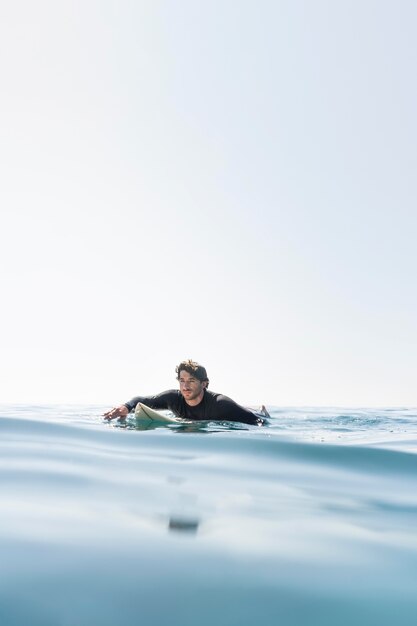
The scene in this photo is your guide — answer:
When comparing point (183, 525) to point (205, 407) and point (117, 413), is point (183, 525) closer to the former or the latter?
point (117, 413)

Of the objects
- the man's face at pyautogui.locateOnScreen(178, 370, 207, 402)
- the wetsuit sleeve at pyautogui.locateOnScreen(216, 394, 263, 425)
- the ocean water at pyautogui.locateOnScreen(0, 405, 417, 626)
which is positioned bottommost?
the ocean water at pyautogui.locateOnScreen(0, 405, 417, 626)

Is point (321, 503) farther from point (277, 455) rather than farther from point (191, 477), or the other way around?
point (277, 455)

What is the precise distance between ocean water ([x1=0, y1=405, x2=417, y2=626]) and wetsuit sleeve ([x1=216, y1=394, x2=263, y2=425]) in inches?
132

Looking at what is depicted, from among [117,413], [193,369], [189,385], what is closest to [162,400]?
[189,385]

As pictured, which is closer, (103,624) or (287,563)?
(103,624)

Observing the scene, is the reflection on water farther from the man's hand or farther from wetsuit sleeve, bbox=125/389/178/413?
wetsuit sleeve, bbox=125/389/178/413

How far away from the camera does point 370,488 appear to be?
11.5 feet

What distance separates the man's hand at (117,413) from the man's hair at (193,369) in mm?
1129

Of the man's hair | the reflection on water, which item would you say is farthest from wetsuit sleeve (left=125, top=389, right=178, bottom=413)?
the reflection on water

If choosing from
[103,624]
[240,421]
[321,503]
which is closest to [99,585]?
[103,624]

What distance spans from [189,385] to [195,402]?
17.2 inches

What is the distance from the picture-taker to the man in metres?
7.91

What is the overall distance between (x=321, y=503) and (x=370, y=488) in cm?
66

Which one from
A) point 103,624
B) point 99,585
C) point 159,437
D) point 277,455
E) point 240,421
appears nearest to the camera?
point 103,624
